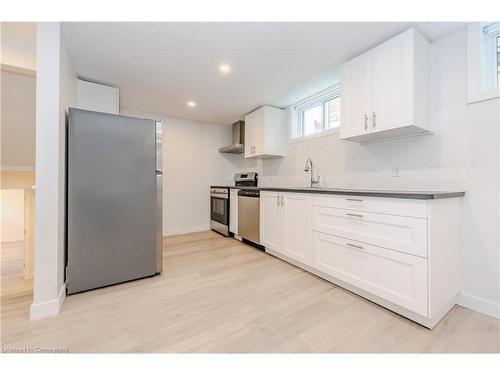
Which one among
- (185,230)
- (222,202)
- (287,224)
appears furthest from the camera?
(185,230)

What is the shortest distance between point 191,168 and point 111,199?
7.80 feet

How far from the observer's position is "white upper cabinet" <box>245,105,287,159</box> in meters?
3.30

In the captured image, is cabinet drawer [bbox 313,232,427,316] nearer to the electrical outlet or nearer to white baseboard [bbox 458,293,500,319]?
white baseboard [bbox 458,293,500,319]

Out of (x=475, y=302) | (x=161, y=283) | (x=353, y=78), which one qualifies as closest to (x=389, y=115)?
(x=353, y=78)

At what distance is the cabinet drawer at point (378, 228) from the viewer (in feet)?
4.40

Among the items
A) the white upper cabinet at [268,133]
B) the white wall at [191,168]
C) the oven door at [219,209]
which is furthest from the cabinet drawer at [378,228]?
the white wall at [191,168]

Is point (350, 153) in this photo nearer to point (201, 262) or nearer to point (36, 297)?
point (201, 262)

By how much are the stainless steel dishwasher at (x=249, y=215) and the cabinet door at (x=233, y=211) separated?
0.12m

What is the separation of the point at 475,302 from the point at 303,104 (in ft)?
9.17

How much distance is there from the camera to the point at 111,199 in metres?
1.90

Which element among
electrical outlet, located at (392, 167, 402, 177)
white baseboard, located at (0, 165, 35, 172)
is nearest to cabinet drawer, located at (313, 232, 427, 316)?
electrical outlet, located at (392, 167, 402, 177)

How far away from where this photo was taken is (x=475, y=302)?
5.10 feet

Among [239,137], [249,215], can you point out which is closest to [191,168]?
[239,137]

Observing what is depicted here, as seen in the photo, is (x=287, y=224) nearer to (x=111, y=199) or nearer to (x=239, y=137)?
(x=111, y=199)
